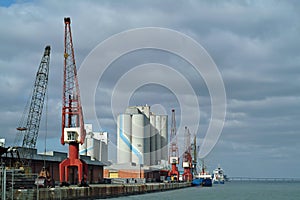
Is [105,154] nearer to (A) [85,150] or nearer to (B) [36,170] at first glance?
(A) [85,150]

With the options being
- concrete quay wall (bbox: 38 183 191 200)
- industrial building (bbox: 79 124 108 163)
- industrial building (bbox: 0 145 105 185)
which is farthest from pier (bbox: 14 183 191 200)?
industrial building (bbox: 79 124 108 163)

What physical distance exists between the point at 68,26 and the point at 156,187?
2530 inches

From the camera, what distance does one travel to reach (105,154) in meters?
196

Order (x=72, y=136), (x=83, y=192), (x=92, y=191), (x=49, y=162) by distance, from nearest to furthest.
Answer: (x=83, y=192) < (x=92, y=191) < (x=72, y=136) < (x=49, y=162)

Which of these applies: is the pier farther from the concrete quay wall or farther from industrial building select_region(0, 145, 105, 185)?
industrial building select_region(0, 145, 105, 185)

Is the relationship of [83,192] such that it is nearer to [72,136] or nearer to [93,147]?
[72,136]

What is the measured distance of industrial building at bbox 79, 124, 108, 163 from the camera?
180 m

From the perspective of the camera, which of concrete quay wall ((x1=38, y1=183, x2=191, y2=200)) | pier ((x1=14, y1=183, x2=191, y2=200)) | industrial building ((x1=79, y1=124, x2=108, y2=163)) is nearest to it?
pier ((x1=14, y1=183, x2=191, y2=200))

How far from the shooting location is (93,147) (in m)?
182

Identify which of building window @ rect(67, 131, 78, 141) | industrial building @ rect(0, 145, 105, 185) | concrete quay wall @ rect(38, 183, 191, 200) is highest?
building window @ rect(67, 131, 78, 141)

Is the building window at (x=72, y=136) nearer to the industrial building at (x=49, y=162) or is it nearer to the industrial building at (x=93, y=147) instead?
the industrial building at (x=49, y=162)

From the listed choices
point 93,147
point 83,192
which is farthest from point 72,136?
point 93,147

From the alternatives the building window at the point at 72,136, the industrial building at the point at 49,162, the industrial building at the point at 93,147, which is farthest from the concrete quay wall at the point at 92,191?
the industrial building at the point at 93,147

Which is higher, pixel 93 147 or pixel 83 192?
pixel 93 147
